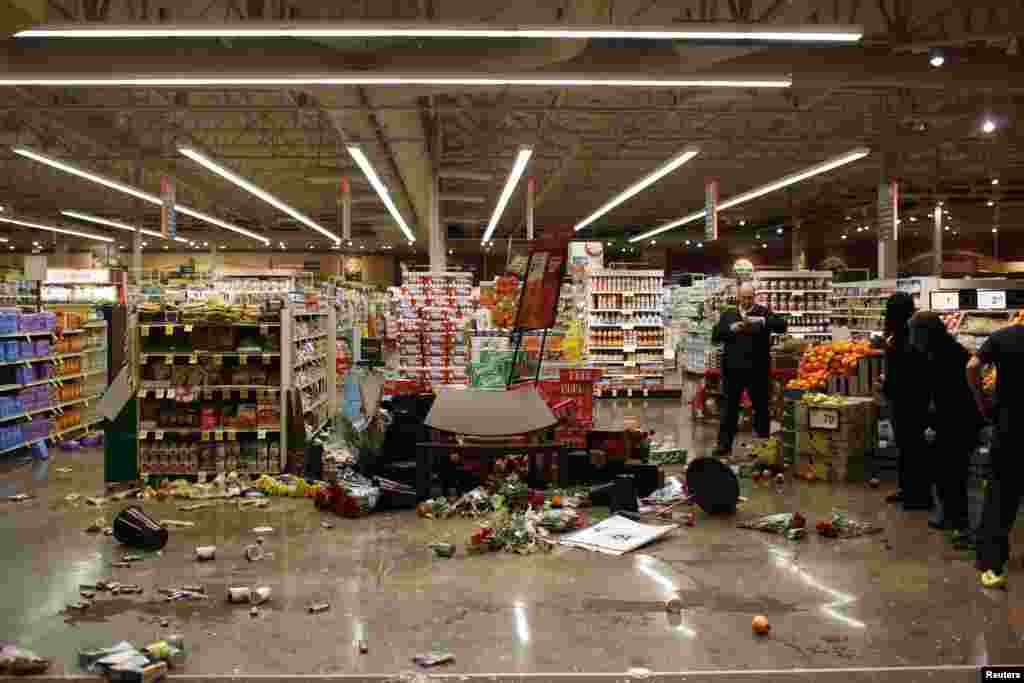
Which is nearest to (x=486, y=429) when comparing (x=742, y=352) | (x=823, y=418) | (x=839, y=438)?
(x=823, y=418)

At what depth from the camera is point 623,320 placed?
16.5m

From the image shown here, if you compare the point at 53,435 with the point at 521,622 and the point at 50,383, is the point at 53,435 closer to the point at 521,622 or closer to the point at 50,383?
the point at 50,383

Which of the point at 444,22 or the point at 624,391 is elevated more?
the point at 444,22

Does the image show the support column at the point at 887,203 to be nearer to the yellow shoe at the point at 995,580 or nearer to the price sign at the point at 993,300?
the price sign at the point at 993,300

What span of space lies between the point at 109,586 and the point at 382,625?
1.78 meters

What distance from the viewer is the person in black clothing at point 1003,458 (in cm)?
483

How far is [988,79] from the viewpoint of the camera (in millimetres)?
11344

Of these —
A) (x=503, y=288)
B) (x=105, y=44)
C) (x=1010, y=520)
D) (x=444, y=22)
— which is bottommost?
(x=1010, y=520)

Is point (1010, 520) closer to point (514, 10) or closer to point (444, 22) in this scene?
point (444, 22)

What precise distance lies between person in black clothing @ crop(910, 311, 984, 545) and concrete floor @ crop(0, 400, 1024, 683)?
347 mm

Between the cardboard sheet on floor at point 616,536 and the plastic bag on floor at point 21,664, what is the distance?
322 cm

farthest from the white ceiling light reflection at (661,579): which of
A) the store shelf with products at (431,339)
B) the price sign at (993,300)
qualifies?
the price sign at (993,300)

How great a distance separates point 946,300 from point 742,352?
5.36 meters

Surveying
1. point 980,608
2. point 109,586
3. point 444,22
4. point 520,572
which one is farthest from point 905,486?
point 109,586
